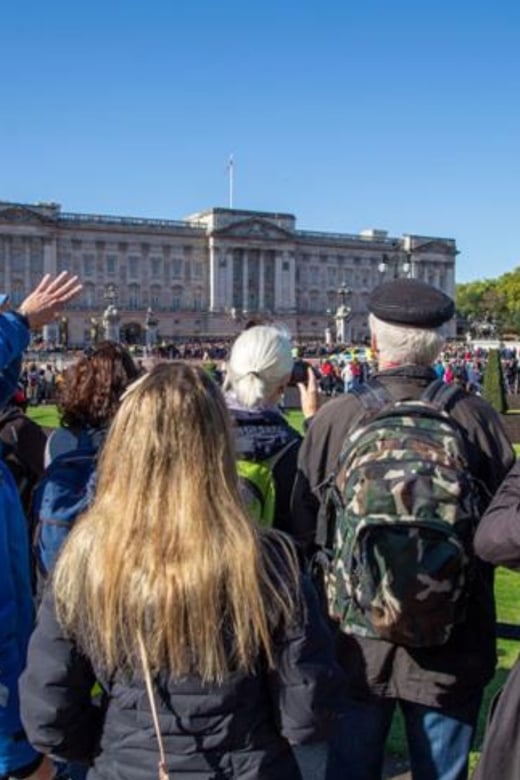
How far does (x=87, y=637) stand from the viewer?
1.90 meters

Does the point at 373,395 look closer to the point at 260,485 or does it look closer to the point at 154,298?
the point at 260,485

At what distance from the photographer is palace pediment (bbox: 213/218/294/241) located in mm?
82562

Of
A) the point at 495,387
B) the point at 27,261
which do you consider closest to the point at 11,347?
the point at 495,387

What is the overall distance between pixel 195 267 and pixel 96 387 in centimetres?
8013

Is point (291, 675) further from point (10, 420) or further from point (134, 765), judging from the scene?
point (10, 420)

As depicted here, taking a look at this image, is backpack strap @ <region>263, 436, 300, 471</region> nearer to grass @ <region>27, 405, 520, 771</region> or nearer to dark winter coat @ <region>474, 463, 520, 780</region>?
dark winter coat @ <region>474, 463, 520, 780</region>

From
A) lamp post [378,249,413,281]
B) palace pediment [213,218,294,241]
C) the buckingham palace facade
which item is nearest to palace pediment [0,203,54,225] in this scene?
the buckingham palace facade

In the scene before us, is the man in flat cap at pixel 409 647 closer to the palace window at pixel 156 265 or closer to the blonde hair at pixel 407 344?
the blonde hair at pixel 407 344

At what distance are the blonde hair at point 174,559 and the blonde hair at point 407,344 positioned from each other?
97cm

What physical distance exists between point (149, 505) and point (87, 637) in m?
0.32

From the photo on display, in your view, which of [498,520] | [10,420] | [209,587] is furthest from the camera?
[10,420]

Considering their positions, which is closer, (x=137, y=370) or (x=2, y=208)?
(x=137, y=370)

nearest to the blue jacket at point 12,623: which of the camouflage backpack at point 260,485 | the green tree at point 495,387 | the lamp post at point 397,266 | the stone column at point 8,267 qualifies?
the camouflage backpack at point 260,485

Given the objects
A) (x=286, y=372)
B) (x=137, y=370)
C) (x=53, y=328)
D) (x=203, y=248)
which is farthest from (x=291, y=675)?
(x=203, y=248)
